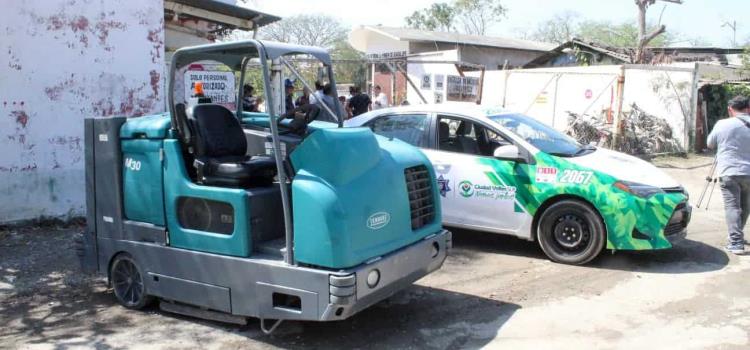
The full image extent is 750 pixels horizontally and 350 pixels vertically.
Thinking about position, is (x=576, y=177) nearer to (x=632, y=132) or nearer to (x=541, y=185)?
(x=541, y=185)

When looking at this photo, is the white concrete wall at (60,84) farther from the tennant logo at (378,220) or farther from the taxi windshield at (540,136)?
the tennant logo at (378,220)

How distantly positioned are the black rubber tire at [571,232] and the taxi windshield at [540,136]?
61cm

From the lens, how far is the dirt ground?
190 inches

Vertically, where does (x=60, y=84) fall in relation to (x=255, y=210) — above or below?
above

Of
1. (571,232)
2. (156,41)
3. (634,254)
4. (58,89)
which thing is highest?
(156,41)

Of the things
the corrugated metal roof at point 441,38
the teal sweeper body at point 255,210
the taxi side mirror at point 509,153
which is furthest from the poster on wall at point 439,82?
the teal sweeper body at point 255,210

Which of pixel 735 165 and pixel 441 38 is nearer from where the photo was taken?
pixel 735 165

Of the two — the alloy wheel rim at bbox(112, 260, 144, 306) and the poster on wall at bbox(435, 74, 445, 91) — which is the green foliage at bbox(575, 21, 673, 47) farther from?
the alloy wheel rim at bbox(112, 260, 144, 306)

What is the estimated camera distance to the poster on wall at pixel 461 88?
17.1 m

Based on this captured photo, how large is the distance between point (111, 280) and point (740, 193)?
6606 millimetres

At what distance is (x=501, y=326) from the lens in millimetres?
5117

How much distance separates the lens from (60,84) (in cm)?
838

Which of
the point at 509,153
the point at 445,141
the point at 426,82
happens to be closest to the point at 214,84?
the point at 445,141

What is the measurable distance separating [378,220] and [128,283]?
240 cm
